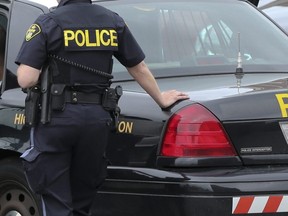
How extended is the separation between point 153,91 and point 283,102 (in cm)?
63

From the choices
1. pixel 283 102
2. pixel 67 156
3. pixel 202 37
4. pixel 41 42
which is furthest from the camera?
pixel 202 37

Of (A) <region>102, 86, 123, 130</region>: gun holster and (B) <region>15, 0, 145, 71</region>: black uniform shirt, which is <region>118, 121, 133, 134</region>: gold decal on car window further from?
(B) <region>15, 0, 145, 71</region>: black uniform shirt

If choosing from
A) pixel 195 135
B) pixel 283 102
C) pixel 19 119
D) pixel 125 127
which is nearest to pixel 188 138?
pixel 195 135

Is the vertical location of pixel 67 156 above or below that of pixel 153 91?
below

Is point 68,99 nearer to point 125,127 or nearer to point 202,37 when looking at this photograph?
point 125,127

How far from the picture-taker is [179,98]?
322cm

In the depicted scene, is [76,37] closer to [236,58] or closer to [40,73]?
[40,73]

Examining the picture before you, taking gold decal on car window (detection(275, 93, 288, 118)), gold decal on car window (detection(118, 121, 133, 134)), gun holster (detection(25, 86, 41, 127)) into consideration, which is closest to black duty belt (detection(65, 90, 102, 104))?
gun holster (detection(25, 86, 41, 127))

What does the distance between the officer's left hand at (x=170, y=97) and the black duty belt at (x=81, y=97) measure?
0.31 metres

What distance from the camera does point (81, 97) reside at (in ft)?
10.1

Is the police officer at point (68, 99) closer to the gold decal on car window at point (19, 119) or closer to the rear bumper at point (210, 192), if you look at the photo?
the rear bumper at point (210, 192)

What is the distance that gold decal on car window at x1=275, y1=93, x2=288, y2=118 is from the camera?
3199mm

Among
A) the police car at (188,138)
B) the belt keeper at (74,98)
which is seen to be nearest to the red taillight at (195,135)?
the police car at (188,138)

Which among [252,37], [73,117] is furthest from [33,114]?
[252,37]
